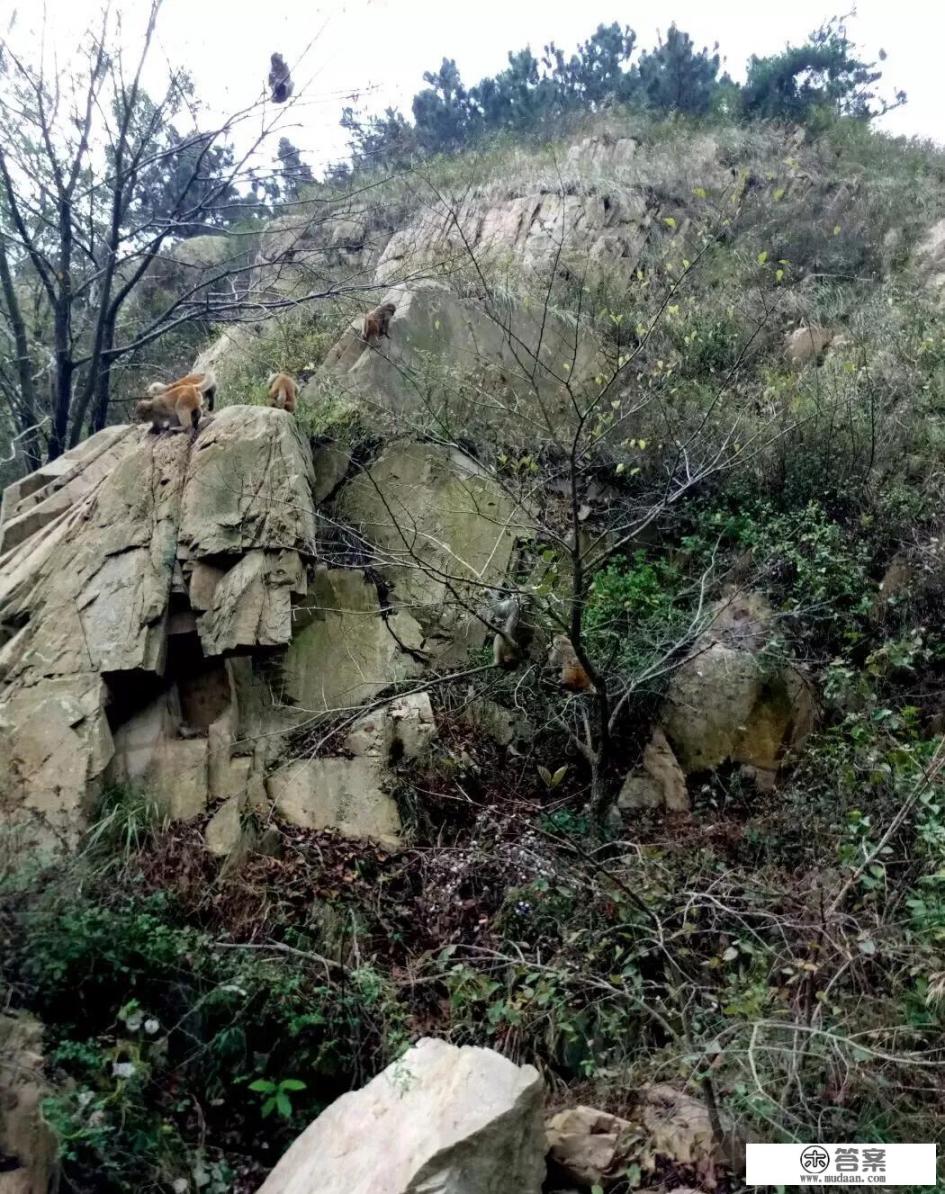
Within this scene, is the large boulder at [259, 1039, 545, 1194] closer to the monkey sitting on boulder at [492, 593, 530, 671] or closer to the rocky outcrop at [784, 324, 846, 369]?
the monkey sitting on boulder at [492, 593, 530, 671]

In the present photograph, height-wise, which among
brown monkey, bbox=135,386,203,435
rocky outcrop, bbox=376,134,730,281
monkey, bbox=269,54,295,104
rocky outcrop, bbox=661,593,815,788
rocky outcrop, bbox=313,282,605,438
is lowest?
rocky outcrop, bbox=661,593,815,788

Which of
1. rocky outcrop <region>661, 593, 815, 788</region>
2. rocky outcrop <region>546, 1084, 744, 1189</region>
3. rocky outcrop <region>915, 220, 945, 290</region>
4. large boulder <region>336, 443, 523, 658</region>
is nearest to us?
rocky outcrop <region>546, 1084, 744, 1189</region>

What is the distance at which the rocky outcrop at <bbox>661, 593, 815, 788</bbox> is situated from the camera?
23.0 feet

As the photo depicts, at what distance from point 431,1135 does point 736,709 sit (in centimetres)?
424

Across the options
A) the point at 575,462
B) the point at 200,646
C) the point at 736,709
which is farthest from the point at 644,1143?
the point at 200,646

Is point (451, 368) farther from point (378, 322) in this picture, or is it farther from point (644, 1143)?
point (644, 1143)

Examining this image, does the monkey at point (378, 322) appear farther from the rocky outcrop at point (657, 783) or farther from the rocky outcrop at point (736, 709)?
the rocky outcrop at point (657, 783)

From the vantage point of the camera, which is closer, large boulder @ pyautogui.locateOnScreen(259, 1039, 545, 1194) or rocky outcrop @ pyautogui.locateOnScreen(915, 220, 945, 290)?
large boulder @ pyautogui.locateOnScreen(259, 1039, 545, 1194)

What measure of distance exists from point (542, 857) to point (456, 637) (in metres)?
2.37

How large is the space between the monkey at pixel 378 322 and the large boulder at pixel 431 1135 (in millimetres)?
7219

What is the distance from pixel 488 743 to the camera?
7.32 m

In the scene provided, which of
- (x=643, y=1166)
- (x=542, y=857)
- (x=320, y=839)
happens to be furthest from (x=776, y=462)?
(x=643, y=1166)

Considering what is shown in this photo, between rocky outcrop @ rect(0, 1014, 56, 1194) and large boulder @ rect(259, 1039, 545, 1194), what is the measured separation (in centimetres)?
106

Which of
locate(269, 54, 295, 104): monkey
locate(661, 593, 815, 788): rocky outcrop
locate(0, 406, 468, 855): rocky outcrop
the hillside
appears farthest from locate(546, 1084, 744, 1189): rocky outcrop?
locate(269, 54, 295, 104): monkey
